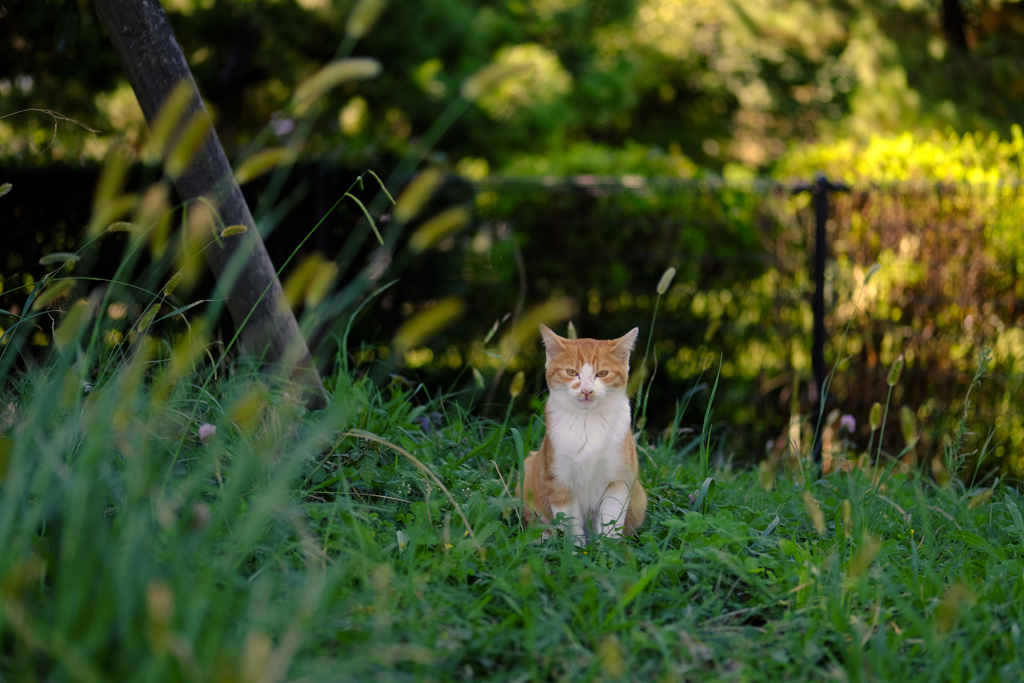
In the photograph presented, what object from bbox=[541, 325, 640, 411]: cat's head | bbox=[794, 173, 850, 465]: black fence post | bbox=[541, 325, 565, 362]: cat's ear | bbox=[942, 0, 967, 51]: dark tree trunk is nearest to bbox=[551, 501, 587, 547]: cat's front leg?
bbox=[541, 325, 640, 411]: cat's head

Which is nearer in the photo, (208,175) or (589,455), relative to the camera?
(589,455)

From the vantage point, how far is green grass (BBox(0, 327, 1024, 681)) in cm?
143

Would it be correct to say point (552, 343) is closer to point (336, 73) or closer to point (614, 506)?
point (614, 506)

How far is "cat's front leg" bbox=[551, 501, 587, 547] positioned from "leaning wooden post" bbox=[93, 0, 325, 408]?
1.05 meters

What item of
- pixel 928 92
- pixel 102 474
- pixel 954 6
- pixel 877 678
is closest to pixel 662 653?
pixel 877 678

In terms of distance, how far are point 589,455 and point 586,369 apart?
29 cm

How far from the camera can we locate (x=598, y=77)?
9102 mm

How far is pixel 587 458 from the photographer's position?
233cm

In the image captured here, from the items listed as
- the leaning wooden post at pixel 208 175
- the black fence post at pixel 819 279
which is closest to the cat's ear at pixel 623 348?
the leaning wooden post at pixel 208 175

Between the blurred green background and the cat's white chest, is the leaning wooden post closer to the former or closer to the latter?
the blurred green background

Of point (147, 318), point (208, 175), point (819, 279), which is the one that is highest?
point (208, 175)

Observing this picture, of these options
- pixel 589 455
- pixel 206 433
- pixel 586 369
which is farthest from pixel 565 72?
pixel 206 433

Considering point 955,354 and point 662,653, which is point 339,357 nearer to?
point 662,653

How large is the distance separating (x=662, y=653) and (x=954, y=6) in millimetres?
9645
